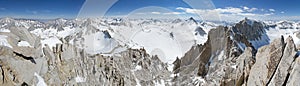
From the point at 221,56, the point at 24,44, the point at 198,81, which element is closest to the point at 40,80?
the point at 24,44

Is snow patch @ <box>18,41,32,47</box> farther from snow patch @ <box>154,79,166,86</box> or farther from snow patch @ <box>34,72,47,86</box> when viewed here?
snow patch @ <box>154,79,166,86</box>

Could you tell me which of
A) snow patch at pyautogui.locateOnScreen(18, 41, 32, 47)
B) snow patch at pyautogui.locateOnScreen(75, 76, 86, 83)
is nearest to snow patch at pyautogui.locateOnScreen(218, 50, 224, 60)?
snow patch at pyautogui.locateOnScreen(75, 76, 86, 83)

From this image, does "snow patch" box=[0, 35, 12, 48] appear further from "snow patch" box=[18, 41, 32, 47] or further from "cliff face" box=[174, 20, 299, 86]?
"cliff face" box=[174, 20, 299, 86]

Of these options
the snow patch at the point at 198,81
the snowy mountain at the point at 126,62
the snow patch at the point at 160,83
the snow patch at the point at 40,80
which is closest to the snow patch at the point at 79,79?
the snowy mountain at the point at 126,62

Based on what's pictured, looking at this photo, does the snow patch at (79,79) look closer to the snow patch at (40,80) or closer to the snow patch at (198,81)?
the snow patch at (40,80)

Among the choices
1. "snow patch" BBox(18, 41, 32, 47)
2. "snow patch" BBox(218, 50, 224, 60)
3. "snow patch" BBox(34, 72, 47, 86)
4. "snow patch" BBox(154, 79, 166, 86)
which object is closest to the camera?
"snow patch" BBox(18, 41, 32, 47)

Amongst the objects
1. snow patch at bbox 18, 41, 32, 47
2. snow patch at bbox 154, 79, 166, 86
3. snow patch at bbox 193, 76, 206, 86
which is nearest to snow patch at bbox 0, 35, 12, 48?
snow patch at bbox 18, 41, 32, 47

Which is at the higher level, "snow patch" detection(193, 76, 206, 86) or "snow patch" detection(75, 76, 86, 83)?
"snow patch" detection(75, 76, 86, 83)

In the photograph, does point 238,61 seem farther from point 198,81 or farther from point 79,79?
point 79,79

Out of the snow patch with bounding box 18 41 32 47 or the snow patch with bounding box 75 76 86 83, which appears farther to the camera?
the snow patch with bounding box 75 76 86 83

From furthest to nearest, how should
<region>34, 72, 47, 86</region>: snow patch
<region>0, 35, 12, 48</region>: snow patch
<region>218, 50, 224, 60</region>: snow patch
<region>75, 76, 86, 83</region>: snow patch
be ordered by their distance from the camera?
<region>218, 50, 224, 60</region>: snow patch
<region>75, 76, 86, 83</region>: snow patch
<region>34, 72, 47, 86</region>: snow patch
<region>0, 35, 12, 48</region>: snow patch

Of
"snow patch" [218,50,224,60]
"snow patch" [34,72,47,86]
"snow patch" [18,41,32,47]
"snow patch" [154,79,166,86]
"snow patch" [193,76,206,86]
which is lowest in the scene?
"snow patch" [154,79,166,86]
